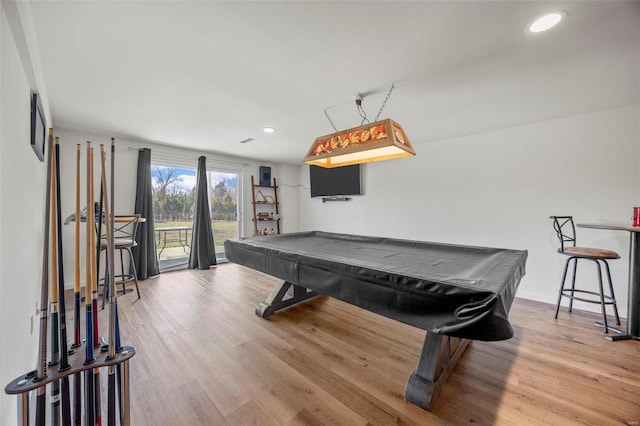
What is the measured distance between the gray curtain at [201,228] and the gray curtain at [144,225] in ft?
2.18

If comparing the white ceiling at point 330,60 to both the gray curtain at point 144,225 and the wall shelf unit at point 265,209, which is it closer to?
the gray curtain at point 144,225

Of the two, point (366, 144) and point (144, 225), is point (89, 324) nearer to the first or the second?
point (366, 144)

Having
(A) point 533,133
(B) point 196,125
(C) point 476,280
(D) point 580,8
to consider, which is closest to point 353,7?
(D) point 580,8

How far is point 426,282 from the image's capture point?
1.24m

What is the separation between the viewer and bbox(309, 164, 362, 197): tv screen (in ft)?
16.2

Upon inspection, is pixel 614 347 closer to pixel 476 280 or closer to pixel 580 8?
pixel 476 280

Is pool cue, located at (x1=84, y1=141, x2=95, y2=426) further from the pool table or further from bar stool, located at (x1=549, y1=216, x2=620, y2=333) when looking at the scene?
bar stool, located at (x1=549, y1=216, x2=620, y2=333)

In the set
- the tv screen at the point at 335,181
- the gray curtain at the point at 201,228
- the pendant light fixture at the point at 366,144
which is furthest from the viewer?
the tv screen at the point at 335,181

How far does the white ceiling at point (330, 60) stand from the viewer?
1.42 metres

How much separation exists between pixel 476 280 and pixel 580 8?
162cm

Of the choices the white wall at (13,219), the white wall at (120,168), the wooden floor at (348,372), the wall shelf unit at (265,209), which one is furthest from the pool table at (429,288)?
the wall shelf unit at (265,209)

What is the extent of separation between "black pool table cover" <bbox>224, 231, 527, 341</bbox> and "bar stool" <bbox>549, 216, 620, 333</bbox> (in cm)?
102

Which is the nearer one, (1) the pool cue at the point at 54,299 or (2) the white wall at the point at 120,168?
(1) the pool cue at the point at 54,299

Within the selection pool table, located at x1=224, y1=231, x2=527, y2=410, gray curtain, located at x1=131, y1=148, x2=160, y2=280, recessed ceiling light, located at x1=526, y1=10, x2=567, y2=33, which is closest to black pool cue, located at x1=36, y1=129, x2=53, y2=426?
pool table, located at x1=224, y1=231, x2=527, y2=410
